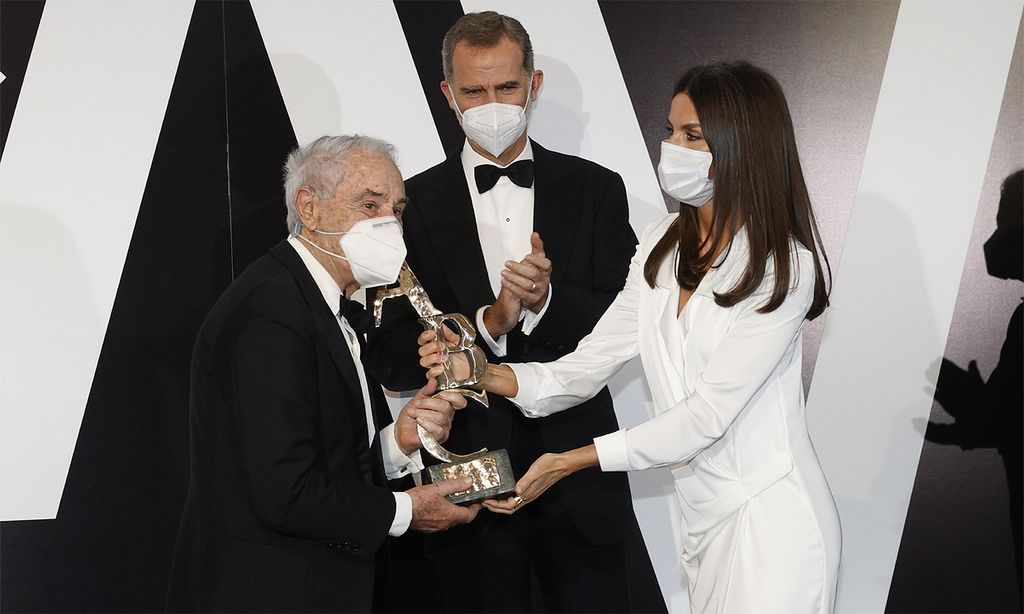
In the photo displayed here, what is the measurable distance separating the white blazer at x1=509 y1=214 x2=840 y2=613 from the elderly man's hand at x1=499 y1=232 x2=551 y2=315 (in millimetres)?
388

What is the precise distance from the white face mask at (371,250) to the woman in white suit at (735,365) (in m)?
0.62

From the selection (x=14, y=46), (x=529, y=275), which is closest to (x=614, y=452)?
(x=529, y=275)

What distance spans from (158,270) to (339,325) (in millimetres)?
1640

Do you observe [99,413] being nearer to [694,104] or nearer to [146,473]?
[146,473]

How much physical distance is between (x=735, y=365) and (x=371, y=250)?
932 millimetres

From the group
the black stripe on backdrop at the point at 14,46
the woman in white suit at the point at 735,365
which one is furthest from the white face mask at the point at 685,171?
the black stripe on backdrop at the point at 14,46

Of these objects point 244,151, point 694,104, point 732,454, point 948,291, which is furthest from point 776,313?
point 244,151

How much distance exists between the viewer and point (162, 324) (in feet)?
12.5

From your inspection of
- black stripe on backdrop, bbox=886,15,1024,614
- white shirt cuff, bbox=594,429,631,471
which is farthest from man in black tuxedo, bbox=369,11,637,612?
black stripe on backdrop, bbox=886,15,1024,614

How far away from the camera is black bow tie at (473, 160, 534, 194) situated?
10.4 ft

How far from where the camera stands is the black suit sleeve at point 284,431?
7.18 ft

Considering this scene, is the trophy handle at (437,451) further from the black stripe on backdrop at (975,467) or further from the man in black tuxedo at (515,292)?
the black stripe on backdrop at (975,467)

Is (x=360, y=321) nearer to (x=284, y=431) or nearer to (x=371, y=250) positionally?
(x=371, y=250)

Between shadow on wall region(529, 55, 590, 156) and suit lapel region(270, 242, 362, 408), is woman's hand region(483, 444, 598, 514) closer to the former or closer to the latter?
suit lapel region(270, 242, 362, 408)
